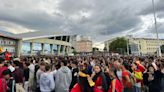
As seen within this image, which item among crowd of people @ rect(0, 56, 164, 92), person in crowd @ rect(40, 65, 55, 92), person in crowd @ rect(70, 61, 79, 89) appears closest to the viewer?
crowd of people @ rect(0, 56, 164, 92)

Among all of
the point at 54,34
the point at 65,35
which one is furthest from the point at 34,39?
the point at 65,35

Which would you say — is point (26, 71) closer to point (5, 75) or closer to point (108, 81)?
point (5, 75)

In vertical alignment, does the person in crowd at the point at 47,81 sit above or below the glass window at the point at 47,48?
below

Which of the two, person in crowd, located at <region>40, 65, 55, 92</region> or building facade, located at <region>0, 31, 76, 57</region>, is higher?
building facade, located at <region>0, 31, 76, 57</region>

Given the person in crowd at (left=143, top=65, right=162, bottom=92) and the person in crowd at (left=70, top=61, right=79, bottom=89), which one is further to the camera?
the person in crowd at (left=70, top=61, right=79, bottom=89)

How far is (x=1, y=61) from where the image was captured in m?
6.37

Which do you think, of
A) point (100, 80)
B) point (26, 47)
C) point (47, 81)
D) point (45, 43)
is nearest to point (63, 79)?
point (47, 81)

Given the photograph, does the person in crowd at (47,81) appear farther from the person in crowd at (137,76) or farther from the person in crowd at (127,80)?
the person in crowd at (137,76)

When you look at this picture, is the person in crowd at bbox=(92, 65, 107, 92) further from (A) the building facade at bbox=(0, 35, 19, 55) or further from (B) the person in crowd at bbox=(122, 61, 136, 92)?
(A) the building facade at bbox=(0, 35, 19, 55)

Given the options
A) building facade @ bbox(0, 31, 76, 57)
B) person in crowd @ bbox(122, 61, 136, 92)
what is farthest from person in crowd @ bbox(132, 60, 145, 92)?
building facade @ bbox(0, 31, 76, 57)

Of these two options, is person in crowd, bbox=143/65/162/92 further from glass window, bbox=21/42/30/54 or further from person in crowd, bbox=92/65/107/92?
glass window, bbox=21/42/30/54

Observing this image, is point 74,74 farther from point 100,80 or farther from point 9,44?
point 9,44

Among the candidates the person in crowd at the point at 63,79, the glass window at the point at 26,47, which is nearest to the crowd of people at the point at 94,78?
the person in crowd at the point at 63,79

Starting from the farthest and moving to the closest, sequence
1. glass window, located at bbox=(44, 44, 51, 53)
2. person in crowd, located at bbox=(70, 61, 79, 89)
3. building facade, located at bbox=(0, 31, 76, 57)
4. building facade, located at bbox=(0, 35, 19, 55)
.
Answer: glass window, located at bbox=(44, 44, 51, 53) < building facade, located at bbox=(0, 31, 76, 57) < building facade, located at bbox=(0, 35, 19, 55) < person in crowd, located at bbox=(70, 61, 79, 89)
